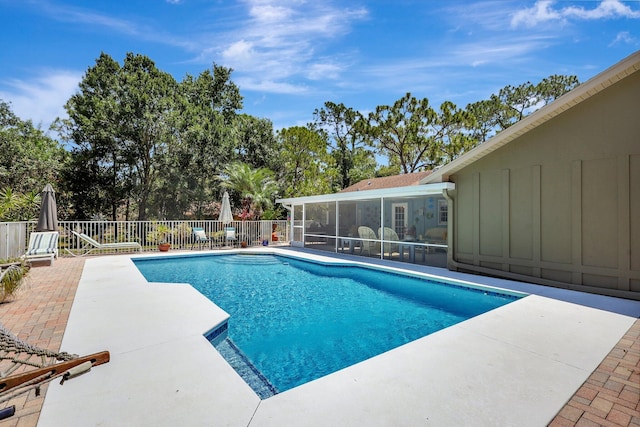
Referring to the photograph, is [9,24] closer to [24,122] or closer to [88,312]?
[88,312]

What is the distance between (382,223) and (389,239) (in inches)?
25.4

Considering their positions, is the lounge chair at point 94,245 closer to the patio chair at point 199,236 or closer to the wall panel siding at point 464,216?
the patio chair at point 199,236

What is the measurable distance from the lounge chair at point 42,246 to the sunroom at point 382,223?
9.28 m

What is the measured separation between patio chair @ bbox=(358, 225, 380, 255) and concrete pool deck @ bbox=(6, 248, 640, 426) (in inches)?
286

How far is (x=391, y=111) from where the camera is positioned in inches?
1024

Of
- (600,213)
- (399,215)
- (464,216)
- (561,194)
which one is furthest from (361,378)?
(399,215)

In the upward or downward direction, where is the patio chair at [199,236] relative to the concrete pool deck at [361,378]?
upward

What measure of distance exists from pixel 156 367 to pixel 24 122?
2795 centimetres

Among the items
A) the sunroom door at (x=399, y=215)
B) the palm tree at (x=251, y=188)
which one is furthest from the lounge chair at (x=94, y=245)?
the sunroom door at (x=399, y=215)

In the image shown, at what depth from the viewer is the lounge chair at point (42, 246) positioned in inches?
399

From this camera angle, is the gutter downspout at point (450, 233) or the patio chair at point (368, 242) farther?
the patio chair at point (368, 242)

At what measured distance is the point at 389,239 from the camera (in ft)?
39.0

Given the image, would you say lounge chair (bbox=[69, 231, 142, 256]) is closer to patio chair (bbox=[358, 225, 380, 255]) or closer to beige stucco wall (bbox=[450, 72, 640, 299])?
patio chair (bbox=[358, 225, 380, 255])

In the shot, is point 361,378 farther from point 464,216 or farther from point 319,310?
point 464,216
